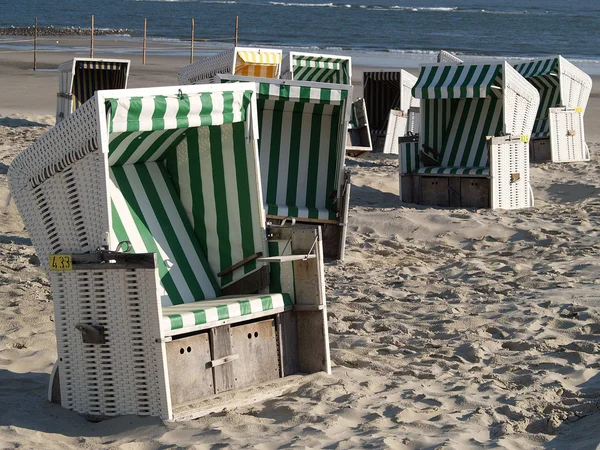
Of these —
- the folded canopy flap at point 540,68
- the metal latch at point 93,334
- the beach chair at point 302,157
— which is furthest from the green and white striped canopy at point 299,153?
the folded canopy flap at point 540,68

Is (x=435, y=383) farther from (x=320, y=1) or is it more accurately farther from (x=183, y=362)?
(x=320, y=1)

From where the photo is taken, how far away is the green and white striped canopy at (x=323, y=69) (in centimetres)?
1322

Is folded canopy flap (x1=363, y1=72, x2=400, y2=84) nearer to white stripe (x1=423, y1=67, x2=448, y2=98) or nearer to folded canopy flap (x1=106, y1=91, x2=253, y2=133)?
white stripe (x1=423, y1=67, x2=448, y2=98)

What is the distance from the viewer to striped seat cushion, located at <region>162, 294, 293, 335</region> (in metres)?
4.53

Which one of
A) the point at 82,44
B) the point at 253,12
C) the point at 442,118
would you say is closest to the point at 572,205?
the point at 442,118

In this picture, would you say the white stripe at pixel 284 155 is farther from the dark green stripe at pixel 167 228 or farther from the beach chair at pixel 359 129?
the beach chair at pixel 359 129

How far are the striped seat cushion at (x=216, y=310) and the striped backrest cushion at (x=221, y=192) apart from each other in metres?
0.33

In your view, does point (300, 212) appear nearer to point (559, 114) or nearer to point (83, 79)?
point (559, 114)

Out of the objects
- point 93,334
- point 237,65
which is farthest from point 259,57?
point 93,334

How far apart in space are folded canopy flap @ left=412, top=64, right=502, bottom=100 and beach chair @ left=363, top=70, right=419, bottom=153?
113 inches

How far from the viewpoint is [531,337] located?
555 centimetres

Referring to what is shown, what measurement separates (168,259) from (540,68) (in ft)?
32.0

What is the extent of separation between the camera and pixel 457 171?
1045 centimetres

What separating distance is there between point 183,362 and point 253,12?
58.6 metres
